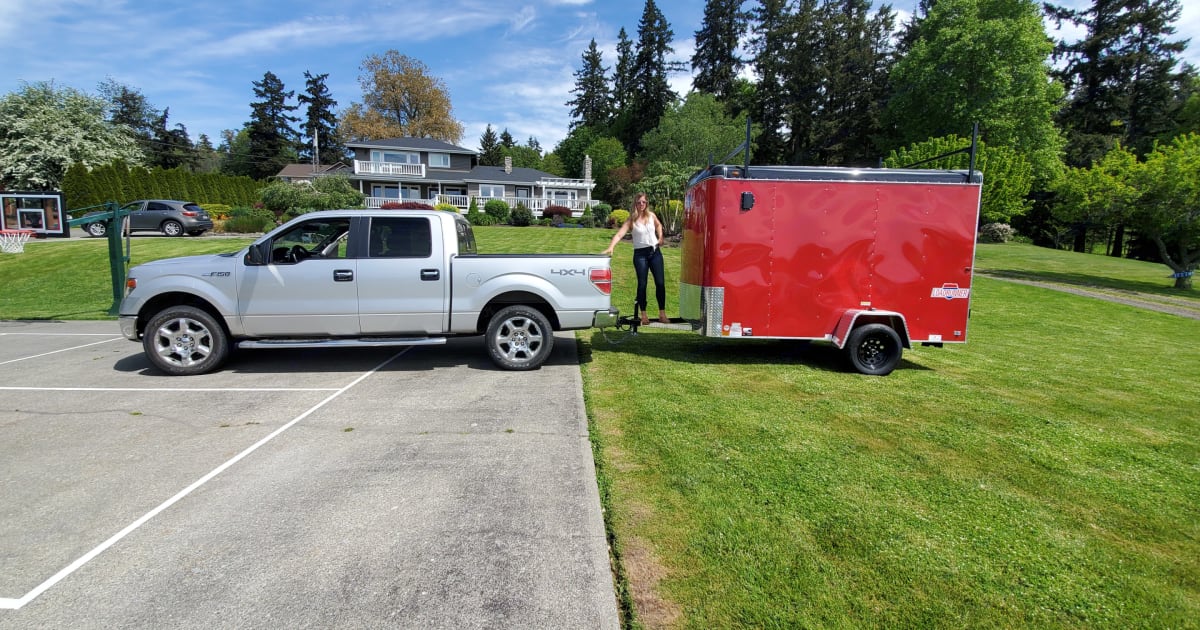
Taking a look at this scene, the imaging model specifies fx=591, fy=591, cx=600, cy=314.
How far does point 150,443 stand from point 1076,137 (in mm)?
57664

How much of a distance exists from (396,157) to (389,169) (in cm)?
178

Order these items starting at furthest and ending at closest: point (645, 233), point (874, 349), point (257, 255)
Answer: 1. point (645, 233)
2. point (874, 349)
3. point (257, 255)

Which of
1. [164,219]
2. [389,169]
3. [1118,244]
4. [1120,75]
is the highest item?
[1120,75]

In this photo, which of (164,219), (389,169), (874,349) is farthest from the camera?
(389,169)

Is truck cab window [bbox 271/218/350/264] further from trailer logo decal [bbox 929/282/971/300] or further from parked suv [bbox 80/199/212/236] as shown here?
parked suv [bbox 80/199/212/236]

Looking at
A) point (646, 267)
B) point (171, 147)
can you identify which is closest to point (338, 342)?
point (646, 267)

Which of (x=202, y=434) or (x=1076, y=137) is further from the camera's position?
(x=1076, y=137)

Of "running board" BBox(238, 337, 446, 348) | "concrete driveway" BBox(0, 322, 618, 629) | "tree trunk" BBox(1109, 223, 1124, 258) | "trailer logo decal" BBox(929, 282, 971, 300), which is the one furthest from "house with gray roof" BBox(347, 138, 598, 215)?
"tree trunk" BBox(1109, 223, 1124, 258)

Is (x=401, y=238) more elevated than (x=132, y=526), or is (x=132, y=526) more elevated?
(x=401, y=238)

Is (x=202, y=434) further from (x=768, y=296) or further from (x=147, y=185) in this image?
(x=147, y=185)

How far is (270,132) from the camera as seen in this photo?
77250 millimetres

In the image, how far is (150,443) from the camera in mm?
4855

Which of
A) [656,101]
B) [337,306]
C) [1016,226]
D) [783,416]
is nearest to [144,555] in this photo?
[337,306]

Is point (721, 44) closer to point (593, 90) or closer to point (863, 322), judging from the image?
point (593, 90)
